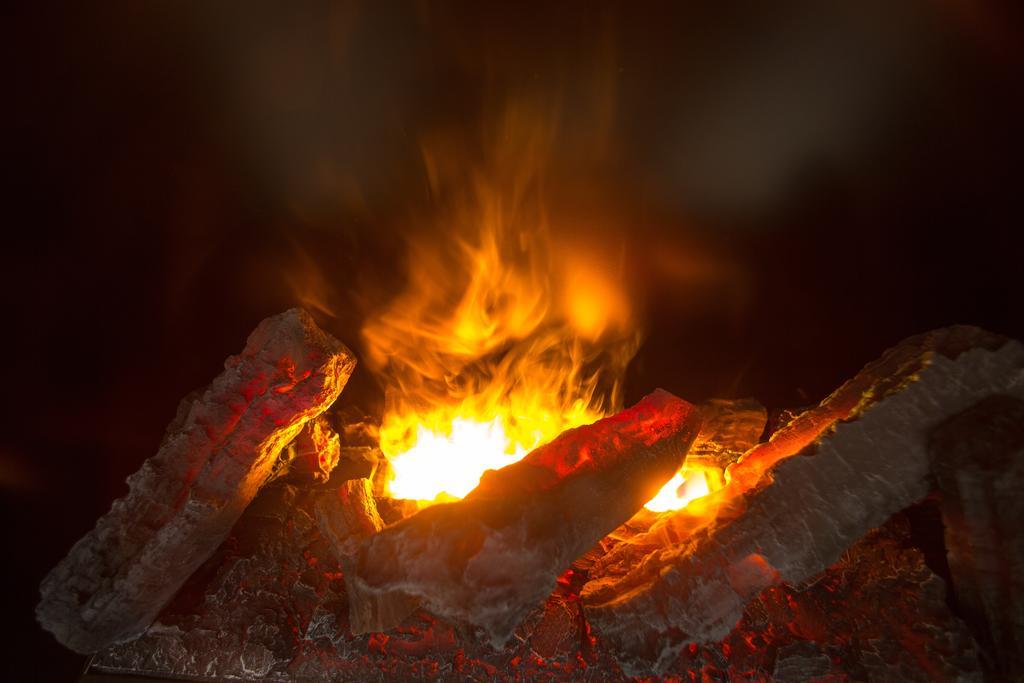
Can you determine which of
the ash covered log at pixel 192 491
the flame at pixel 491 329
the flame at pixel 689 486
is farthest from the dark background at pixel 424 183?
the ash covered log at pixel 192 491

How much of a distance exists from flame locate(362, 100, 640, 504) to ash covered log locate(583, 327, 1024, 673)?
1.01 metres

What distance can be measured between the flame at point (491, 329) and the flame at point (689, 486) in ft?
1.54

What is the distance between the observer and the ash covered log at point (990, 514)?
1612 mm

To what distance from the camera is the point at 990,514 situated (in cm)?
168

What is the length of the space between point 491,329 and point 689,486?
126cm

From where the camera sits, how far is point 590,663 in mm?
1861

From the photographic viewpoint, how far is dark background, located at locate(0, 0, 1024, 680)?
2.11 meters

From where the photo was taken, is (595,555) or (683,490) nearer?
(595,555)

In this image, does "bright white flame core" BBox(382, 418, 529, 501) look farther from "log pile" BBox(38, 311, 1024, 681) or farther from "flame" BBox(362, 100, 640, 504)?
"log pile" BBox(38, 311, 1024, 681)

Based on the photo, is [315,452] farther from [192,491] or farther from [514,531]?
[514,531]

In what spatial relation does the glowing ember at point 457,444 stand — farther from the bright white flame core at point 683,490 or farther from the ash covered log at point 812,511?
the ash covered log at point 812,511

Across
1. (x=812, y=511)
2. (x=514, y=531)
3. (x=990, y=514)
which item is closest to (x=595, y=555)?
(x=514, y=531)

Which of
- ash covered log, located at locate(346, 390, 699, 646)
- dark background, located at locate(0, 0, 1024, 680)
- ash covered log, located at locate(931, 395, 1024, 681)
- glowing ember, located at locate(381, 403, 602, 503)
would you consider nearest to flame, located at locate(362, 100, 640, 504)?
glowing ember, located at locate(381, 403, 602, 503)

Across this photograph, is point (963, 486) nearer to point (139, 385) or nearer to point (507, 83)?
point (507, 83)
